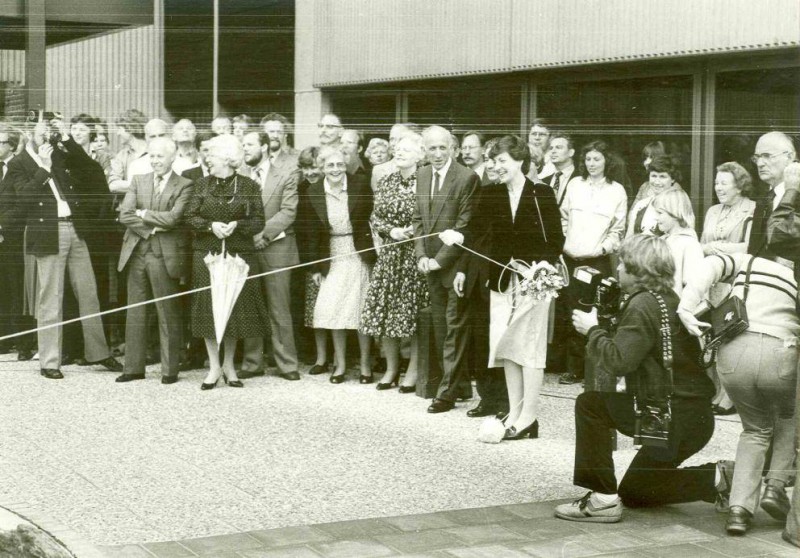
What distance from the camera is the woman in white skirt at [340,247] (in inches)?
330


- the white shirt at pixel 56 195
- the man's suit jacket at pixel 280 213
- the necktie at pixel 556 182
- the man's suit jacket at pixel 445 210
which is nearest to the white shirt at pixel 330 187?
the man's suit jacket at pixel 280 213

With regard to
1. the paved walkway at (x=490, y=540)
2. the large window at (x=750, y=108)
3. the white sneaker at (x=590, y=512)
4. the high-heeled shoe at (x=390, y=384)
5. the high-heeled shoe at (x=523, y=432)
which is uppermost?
the large window at (x=750, y=108)

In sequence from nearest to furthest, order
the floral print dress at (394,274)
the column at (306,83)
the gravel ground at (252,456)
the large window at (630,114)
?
1. the gravel ground at (252,456)
2. the column at (306,83)
3. the floral print dress at (394,274)
4. the large window at (630,114)

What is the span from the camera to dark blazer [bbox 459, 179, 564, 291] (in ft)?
21.5

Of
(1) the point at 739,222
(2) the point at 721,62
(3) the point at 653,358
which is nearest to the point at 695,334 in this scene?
(3) the point at 653,358

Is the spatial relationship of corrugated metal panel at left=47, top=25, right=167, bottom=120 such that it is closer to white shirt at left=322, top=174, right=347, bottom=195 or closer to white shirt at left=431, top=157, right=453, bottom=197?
white shirt at left=322, top=174, right=347, bottom=195

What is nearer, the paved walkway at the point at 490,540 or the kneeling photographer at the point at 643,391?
the paved walkway at the point at 490,540

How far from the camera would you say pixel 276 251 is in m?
8.62

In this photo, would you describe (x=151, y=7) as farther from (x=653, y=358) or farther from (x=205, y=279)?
(x=653, y=358)

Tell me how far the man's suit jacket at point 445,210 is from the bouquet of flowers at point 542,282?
967 millimetres

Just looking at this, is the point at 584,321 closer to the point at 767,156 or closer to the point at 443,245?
the point at 767,156

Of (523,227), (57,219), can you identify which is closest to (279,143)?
(57,219)

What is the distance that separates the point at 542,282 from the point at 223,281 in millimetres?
2819

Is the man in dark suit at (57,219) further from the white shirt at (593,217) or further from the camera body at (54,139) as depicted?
the white shirt at (593,217)
